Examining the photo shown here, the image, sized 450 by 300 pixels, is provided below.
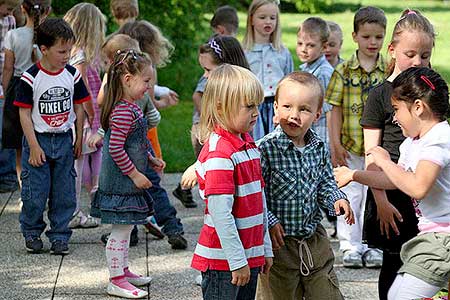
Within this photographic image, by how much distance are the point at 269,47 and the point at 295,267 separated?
3.65 metres

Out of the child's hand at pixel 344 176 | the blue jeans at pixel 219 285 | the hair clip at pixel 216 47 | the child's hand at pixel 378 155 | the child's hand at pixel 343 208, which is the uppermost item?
the hair clip at pixel 216 47

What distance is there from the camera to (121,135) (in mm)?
6039

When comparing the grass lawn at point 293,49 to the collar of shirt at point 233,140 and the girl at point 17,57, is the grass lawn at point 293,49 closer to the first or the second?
the collar of shirt at point 233,140

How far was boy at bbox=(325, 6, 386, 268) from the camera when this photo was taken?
6891 mm

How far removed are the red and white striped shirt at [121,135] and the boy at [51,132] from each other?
3.02 ft

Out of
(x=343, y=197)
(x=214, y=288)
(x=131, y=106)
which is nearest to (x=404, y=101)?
(x=343, y=197)

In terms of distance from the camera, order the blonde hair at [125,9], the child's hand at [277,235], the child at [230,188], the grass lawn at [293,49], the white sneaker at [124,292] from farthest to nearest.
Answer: the grass lawn at [293,49], the blonde hair at [125,9], the white sneaker at [124,292], the child's hand at [277,235], the child at [230,188]

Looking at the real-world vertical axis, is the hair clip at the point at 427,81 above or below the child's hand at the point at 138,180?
above

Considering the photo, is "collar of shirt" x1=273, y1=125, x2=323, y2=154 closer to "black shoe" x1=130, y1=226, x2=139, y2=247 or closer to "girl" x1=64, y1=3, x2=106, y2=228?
"black shoe" x1=130, y1=226, x2=139, y2=247

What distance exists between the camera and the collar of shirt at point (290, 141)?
479 centimetres

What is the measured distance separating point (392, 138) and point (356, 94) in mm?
1563

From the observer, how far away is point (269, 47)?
8.18 metres

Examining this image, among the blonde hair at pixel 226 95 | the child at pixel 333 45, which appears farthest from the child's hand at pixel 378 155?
the child at pixel 333 45

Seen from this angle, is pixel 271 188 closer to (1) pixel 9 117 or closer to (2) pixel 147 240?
(2) pixel 147 240
